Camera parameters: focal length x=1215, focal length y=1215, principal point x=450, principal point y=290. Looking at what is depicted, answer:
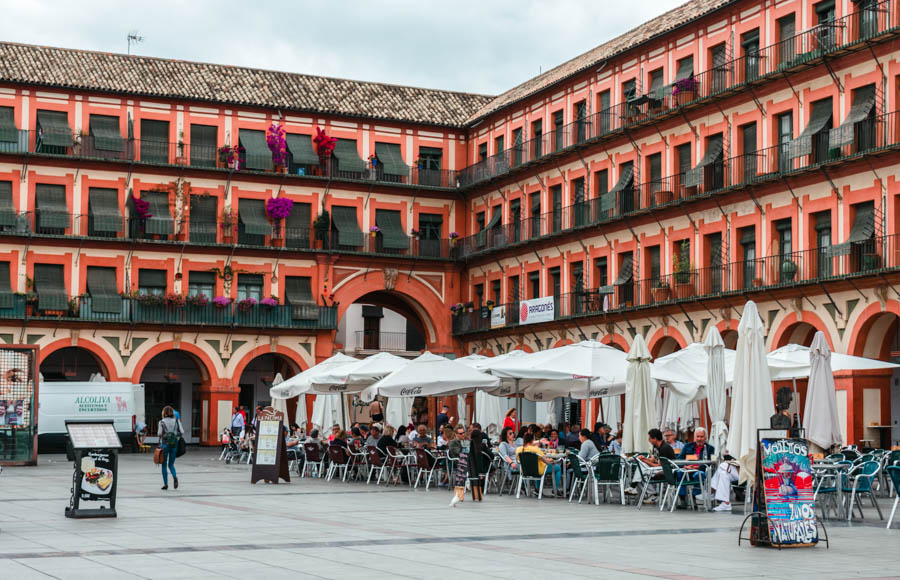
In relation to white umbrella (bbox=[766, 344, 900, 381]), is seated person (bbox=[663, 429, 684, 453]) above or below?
below

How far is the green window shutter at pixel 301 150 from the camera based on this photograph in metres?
51.2

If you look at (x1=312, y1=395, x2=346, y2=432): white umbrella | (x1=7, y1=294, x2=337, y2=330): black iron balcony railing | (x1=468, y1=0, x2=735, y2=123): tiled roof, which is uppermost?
(x1=468, y1=0, x2=735, y2=123): tiled roof

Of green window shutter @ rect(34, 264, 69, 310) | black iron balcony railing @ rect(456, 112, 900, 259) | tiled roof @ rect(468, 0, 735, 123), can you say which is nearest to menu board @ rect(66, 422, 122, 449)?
black iron balcony railing @ rect(456, 112, 900, 259)

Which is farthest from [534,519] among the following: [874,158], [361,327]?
[361,327]

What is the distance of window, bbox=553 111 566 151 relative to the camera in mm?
46656

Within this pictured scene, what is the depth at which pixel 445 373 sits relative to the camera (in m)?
26.0

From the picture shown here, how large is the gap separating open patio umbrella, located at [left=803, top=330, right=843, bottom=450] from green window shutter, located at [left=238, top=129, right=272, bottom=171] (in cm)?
3260

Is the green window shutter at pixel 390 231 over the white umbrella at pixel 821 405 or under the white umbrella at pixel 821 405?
over

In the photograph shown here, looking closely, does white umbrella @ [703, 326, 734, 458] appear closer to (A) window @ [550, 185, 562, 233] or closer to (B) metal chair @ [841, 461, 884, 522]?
(B) metal chair @ [841, 461, 884, 522]

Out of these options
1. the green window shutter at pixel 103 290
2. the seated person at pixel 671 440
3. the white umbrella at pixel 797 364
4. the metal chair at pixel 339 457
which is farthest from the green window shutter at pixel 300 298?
the seated person at pixel 671 440

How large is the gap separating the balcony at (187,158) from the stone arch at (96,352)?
731 cm

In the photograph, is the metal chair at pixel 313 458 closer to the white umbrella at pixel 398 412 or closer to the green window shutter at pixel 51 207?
the white umbrella at pixel 398 412

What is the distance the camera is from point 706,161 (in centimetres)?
3834

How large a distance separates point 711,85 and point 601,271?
896 cm
